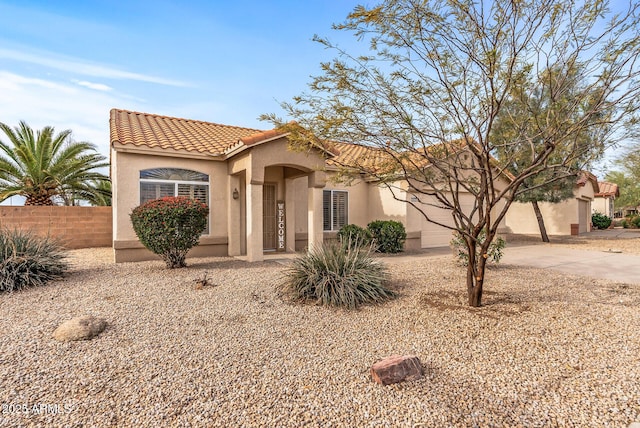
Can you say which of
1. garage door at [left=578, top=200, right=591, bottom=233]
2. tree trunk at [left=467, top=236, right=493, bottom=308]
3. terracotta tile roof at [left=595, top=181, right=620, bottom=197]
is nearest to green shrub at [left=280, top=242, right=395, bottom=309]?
tree trunk at [left=467, top=236, right=493, bottom=308]

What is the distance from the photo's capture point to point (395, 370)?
373cm

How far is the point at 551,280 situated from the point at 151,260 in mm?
11528

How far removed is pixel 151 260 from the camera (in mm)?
11148

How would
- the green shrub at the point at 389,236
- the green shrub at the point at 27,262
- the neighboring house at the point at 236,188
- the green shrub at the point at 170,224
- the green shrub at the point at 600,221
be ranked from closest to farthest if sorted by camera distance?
the green shrub at the point at 27,262 < the green shrub at the point at 170,224 < the neighboring house at the point at 236,188 < the green shrub at the point at 389,236 < the green shrub at the point at 600,221

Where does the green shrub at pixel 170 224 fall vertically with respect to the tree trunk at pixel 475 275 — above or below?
above

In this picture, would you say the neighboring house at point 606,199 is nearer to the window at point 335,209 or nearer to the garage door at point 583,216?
the garage door at point 583,216

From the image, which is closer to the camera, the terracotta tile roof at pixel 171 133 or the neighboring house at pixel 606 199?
the terracotta tile roof at pixel 171 133

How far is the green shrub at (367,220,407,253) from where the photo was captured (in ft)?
45.8

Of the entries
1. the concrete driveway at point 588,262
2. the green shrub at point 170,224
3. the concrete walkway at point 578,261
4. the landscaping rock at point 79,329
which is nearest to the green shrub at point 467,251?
the concrete walkway at point 578,261

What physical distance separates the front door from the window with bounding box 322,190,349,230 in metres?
2.28

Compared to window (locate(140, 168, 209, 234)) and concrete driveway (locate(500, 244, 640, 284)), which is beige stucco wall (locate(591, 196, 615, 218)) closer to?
concrete driveway (locate(500, 244, 640, 284))

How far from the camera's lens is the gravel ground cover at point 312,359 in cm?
317

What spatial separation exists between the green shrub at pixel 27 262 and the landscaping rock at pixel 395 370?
7.54 metres

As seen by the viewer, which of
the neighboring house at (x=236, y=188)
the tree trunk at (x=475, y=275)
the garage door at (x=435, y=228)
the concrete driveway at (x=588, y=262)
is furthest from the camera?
the garage door at (x=435, y=228)
